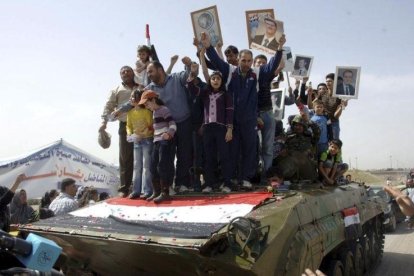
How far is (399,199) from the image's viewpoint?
358 centimetres

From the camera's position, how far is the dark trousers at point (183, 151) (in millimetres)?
5688

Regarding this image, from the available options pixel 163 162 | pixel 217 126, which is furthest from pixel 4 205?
pixel 217 126

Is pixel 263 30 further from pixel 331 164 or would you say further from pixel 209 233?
pixel 209 233

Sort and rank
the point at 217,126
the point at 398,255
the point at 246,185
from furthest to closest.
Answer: the point at 398,255 < the point at 217,126 < the point at 246,185

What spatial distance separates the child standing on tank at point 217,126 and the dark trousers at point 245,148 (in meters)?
0.17

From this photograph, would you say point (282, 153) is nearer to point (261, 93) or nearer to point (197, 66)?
point (261, 93)

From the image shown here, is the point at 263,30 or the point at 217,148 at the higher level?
the point at 263,30

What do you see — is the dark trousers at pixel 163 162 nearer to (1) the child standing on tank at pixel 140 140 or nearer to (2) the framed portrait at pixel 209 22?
(1) the child standing on tank at pixel 140 140

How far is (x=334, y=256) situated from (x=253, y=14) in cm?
356

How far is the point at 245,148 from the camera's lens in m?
5.62

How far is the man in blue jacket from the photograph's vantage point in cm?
561

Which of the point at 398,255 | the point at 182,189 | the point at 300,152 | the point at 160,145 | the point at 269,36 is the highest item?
the point at 269,36

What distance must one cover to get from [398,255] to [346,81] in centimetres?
399

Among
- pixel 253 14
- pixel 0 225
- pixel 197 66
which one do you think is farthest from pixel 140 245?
pixel 253 14
